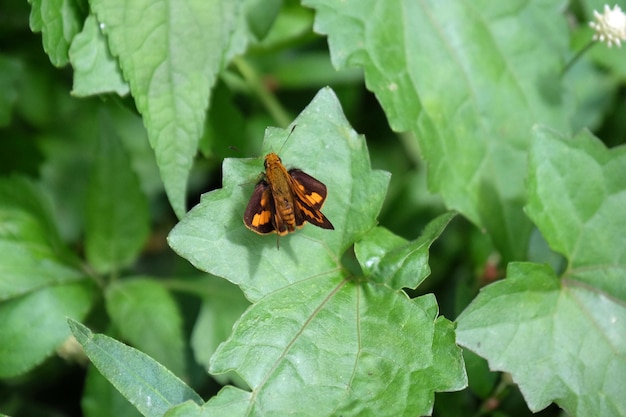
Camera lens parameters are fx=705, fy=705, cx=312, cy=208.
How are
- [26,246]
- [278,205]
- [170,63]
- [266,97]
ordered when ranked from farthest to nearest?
[266,97]
[26,246]
[170,63]
[278,205]

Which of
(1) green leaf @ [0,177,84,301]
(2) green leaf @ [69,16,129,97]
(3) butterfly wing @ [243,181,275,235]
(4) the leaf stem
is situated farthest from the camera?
(4) the leaf stem

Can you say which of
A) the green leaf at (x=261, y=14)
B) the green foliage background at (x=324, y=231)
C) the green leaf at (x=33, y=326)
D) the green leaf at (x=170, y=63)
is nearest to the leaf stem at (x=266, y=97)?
the green foliage background at (x=324, y=231)

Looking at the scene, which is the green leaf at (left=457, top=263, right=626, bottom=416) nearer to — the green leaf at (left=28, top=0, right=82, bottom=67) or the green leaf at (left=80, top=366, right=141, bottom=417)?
the green leaf at (left=80, top=366, right=141, bottom=417)

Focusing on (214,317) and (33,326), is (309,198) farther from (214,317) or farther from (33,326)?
(33,326)

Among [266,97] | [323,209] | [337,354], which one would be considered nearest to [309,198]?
[323,209]

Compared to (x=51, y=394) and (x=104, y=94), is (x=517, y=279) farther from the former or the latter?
(x=51, y=394)

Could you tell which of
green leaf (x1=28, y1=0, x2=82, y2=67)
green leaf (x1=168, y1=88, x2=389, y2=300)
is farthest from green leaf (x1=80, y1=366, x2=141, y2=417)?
green leaf (x1=28, y1=0, x2=82, y2=67)
